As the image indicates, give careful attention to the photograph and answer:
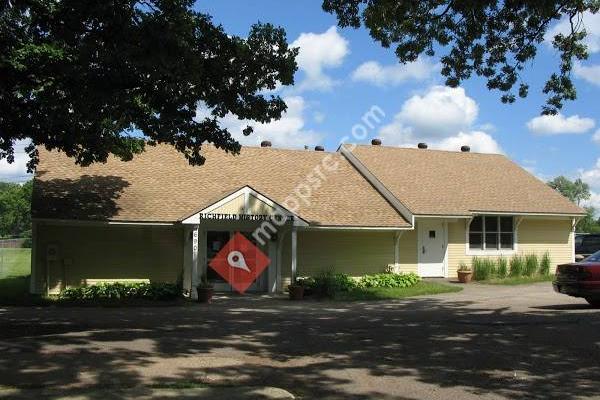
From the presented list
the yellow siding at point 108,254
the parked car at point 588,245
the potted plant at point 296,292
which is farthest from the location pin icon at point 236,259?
the parked car at point 588,245

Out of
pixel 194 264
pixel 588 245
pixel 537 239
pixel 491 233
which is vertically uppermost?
pixel 491 233

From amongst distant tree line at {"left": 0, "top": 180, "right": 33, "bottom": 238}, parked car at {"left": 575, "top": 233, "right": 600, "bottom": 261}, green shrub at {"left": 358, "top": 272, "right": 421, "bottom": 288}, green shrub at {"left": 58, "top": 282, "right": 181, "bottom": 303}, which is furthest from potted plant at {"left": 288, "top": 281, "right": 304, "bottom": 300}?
distant tree line at {"left": 0, "top": 180, "right": 33, "bottom": 238}

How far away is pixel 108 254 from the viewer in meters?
19.3

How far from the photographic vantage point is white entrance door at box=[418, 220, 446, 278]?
2397 centimetres

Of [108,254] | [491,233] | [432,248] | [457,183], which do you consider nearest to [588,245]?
[491,233]

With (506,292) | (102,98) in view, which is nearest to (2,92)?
(102,98)

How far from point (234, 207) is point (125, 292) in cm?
397

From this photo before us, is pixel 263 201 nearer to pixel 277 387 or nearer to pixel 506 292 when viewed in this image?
pixel 506 292

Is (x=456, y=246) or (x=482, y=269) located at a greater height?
(x=456, y=246)

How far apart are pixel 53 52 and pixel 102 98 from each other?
6.17ft

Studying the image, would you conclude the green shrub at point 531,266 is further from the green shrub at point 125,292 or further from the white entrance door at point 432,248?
the green shrub at point 125,292

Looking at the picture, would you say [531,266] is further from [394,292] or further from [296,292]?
[296,292]

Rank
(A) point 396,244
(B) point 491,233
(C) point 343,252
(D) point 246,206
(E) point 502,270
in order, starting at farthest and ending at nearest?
(B) point 491,233, (E) point 502,270, (A) point 396,244, (C) point 343,252, (D) point 246,206

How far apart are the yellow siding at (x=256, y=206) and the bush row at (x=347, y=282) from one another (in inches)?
94.9
